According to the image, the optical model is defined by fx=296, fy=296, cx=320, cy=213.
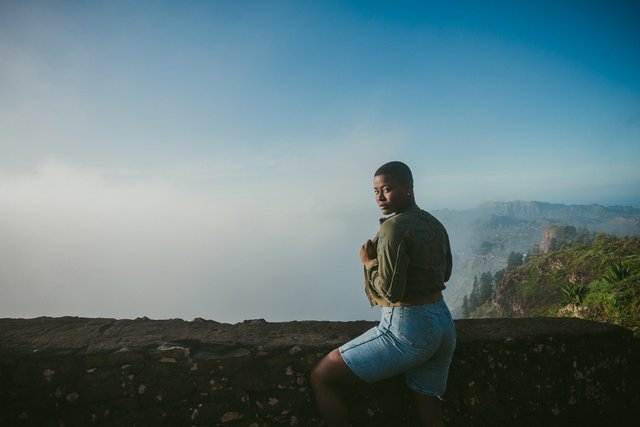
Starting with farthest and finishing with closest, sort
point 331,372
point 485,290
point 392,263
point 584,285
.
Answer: point 485,290 → point 584,285 → point 331,372 → point 392,263

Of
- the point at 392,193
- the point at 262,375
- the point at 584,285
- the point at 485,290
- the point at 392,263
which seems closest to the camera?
the point at 392,263

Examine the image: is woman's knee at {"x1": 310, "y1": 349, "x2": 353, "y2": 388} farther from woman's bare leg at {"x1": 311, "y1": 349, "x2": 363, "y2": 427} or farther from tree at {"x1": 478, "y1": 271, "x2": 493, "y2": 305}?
tree at {"x1": 478, "y1": 271, "x2": 493, "y2": 305}

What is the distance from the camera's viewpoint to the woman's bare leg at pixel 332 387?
2031mm

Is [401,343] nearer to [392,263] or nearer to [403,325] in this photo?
[403,325]

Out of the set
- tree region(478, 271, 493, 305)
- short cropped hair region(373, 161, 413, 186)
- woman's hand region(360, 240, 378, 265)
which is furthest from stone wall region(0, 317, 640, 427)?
tree region(478, 271, 493, 305)

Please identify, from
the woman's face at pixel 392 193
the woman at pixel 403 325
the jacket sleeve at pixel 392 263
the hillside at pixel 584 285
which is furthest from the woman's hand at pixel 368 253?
the hillside at pixel 584 285

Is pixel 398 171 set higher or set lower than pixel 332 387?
higher

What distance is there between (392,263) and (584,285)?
15.3 metres

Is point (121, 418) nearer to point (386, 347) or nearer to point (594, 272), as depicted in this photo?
point (386, 347)

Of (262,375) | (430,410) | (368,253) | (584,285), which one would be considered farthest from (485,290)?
(262,375)

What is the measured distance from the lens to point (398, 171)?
2193 millimetres

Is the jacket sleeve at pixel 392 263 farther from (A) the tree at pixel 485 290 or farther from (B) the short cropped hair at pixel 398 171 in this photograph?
(A) the tree at pixel 485 290

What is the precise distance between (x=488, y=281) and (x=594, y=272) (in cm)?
5077

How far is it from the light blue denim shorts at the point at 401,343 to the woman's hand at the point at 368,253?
0.36 m
